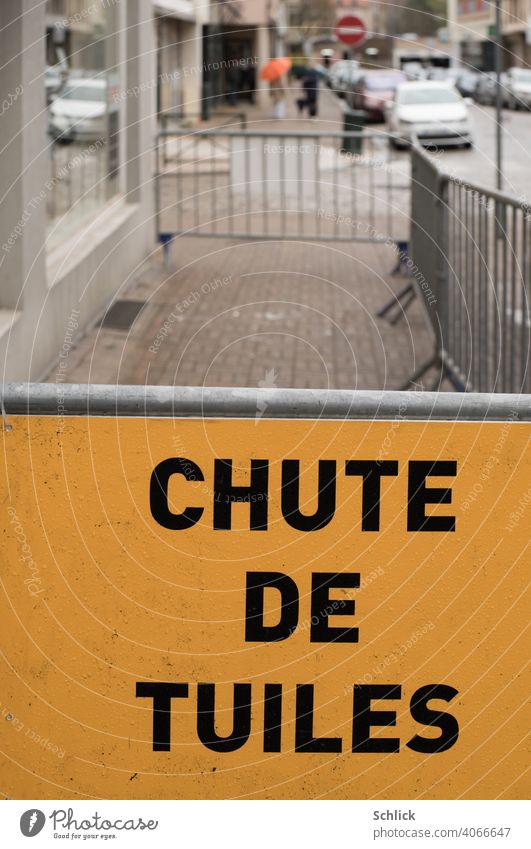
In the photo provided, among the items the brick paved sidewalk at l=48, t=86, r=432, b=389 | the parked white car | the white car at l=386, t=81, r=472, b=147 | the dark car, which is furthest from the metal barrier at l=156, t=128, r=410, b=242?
the parked white car

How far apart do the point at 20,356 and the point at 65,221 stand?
2.67 metres

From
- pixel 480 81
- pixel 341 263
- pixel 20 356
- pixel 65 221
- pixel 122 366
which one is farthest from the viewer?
pixel 480 81

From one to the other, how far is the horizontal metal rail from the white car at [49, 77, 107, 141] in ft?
22.1

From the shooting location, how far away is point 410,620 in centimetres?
306

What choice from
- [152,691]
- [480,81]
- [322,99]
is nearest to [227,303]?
[152,691]

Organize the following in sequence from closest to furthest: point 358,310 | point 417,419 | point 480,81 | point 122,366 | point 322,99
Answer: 1. point 417,419
2. point 122,366
3. point 358,310
4. point 480,81
5. point 322,99

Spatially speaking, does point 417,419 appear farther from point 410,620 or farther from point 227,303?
point 227,303

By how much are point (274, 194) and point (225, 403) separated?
14531mm

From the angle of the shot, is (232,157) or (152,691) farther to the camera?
(232,157)

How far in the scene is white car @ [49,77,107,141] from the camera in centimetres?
973


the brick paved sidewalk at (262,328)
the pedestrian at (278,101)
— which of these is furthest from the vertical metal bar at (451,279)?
the pedestrian at (278,101)

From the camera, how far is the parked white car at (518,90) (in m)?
48.8

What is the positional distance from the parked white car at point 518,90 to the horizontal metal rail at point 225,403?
45891 mm
